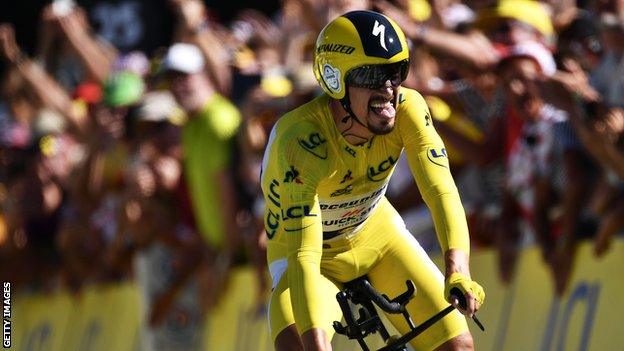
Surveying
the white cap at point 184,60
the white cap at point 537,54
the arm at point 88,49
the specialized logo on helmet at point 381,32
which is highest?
the specialized logo on helmet at point 381,32

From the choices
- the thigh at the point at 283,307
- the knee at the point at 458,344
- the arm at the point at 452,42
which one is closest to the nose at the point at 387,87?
the thigh at the point at 283,307

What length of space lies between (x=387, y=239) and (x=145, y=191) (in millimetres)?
4427

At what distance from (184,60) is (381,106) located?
4.82 metres

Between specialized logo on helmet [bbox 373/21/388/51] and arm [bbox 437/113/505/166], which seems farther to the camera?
arm [bbox 437/113/505/166]

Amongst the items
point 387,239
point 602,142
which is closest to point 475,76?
point 602,142

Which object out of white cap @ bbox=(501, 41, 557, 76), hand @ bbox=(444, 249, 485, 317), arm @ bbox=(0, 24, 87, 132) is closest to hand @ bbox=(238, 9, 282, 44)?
arm @ bbox=(0, 24, 87, 132)

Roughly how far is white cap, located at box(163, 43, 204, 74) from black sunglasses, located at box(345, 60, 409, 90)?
468 centimetres

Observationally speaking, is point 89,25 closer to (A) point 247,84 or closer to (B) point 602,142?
(A) point 247,84

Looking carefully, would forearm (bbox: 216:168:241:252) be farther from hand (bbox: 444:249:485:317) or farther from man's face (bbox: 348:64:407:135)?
hand (bbox: 444:249:485:317)

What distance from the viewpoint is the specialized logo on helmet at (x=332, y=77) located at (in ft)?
23.7

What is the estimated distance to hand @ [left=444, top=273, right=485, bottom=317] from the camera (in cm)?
658

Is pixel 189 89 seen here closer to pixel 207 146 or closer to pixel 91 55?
A: pixel 207 146

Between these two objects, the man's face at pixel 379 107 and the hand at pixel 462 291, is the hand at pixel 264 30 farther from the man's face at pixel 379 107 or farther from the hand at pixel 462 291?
the hand at pixel 462 291

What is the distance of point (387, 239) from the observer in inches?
308
